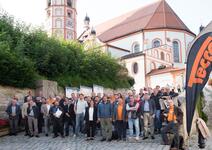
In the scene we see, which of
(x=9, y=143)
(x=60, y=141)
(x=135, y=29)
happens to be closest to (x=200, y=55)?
(x=60, y=141)

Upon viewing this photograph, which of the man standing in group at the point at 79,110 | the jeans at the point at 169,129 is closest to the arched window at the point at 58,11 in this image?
the man standing in group at the point at 79,110

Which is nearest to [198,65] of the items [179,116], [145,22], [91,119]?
[179,116]

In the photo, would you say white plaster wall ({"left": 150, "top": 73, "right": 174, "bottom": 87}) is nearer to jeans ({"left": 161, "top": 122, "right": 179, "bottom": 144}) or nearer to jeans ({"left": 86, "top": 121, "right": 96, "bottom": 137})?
jeans ({"left": 86, "top": 121, "right": 96, "bottom": 137})

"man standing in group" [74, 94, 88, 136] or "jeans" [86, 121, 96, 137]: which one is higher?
"man standing in group" [74, 94, 88, 136]

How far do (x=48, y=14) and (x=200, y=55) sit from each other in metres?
64.2

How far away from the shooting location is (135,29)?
6097 centimetres

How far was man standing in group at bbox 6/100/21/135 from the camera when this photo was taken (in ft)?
53.6

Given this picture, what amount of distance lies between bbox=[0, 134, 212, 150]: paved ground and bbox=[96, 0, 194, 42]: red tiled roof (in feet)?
152

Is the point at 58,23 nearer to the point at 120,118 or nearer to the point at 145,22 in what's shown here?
the point at 145,22

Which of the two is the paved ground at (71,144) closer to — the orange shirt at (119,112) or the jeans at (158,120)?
the jeans at (158,120)

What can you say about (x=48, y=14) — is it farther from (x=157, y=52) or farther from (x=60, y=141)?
(x=60, y=141)

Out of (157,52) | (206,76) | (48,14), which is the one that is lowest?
(206,76)

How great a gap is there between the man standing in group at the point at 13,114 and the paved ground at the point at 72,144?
1094mm

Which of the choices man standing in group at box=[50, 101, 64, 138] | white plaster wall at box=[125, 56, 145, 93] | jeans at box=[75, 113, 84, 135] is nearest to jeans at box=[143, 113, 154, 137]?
jeans at box=[75, 113, 84, 135]
